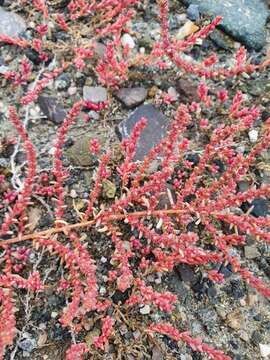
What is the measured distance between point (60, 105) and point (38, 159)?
47 centimetres

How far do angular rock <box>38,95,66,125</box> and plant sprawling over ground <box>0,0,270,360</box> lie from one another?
0.27ft

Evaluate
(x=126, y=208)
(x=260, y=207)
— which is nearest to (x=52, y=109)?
(x=126, y=208)

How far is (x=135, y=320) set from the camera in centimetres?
362

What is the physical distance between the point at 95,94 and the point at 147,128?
472 millimetres

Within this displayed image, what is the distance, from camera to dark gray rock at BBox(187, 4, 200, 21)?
4570 mm

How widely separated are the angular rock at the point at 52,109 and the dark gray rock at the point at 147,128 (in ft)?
1.38

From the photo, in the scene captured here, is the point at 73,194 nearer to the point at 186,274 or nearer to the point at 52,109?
the point at 52,109

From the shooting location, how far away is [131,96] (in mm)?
4266

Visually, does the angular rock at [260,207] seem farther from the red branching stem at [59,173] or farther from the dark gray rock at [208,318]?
the red branching stem at [59,173]

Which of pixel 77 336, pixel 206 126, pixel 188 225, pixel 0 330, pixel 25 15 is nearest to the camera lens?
pixel 0 330

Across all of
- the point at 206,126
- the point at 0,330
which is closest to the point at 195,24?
the point at 206,126

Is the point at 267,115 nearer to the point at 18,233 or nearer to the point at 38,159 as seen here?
the point at 38,159

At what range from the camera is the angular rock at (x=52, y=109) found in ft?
13.7

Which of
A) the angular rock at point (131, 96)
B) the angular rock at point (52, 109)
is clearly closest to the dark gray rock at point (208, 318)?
the angular rock at point (131, 96)
